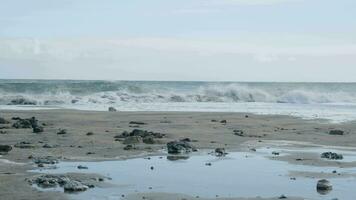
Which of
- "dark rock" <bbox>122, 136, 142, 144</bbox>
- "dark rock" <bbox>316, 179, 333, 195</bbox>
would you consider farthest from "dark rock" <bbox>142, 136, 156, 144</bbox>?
"dark rock" <bbox>316, 179, 333, 195</bbox>

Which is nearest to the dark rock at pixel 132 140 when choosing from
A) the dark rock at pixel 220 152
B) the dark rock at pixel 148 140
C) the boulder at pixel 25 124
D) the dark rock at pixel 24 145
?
the dark rock at pixel 148 140

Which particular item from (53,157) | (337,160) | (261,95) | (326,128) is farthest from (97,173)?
(261,95)

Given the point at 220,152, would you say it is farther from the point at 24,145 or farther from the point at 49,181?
the point at 49,181

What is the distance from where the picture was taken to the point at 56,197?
47.1 ft

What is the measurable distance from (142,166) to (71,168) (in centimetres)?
216

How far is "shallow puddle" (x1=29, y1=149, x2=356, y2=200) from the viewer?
15383 mm

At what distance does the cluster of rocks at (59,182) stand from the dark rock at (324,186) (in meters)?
5.53

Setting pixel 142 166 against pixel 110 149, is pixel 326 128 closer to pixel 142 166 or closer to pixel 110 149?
pixel 110 149

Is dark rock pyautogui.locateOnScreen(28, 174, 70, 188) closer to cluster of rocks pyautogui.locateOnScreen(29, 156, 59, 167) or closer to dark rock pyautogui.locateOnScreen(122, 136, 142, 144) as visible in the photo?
cluster of rocks pyautogui.locateOnScreen(29, 156, 59, 167)

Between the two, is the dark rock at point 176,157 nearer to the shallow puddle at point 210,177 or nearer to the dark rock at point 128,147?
the shallow puddle at point 210,177

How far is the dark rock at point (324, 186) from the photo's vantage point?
15.7 meters

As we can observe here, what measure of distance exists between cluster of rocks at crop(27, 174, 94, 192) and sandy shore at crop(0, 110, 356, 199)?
1.14 ft

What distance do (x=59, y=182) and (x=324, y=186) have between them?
645cm

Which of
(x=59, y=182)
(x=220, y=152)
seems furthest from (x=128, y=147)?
(x=59, y=182)
